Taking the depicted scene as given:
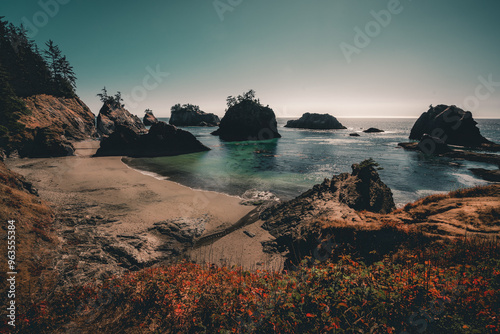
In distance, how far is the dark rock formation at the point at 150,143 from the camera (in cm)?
3391

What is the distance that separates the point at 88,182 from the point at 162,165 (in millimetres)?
12088

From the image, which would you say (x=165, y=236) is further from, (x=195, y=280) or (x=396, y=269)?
(x=396, y=269)

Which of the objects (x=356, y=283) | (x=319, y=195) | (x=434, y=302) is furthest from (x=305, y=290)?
(x=319, y=195)

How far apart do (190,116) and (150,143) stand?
110453 mm

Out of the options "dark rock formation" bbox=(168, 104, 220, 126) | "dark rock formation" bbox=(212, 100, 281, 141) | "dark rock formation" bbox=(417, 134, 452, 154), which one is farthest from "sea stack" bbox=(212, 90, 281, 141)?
"dark rock formation" bbox=(168, 104, 220, 126)

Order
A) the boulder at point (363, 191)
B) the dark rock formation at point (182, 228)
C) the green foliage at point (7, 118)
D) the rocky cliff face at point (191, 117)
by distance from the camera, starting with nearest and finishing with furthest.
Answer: the dark rock formation at point (182, 228), the boulder at point (363, 191), the green foliage at point (7, 118), the rocky cliff face at point (191, 117)

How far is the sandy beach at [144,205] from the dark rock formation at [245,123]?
56.4 metres

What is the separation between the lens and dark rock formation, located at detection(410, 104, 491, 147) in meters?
53.5

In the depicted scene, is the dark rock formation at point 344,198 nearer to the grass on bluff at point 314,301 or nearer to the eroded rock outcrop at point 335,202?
the eroded rock outcrop at point 335,202

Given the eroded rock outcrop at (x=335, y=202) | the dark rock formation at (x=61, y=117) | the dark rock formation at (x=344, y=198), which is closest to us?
the eroded rock outcrop at (x=335, y=202)

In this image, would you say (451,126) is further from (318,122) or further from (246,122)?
(318,122)

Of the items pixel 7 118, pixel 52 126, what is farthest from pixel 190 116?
pixel 7 118

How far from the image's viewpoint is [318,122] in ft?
442

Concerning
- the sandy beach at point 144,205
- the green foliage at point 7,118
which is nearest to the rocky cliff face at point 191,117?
the green foliage at point 7,118
